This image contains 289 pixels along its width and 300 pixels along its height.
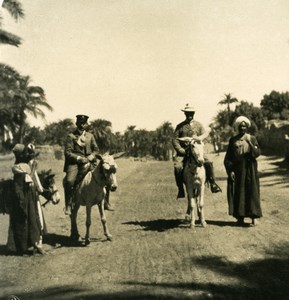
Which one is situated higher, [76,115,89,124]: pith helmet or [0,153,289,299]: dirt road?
[76,115,89,124]: pith helmet

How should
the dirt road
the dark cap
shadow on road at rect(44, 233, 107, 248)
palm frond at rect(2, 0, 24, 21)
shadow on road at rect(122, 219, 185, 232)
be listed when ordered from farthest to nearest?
palm frond at rect(2, 0, 24, 21), shadow on road at rect(122, 219, 185, 232), the dark cap, shadow on road at rect(44, 233, 107, 248), the dirt road

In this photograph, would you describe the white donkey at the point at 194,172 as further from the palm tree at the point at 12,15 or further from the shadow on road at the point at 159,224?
the palm tree at the point at 12,15

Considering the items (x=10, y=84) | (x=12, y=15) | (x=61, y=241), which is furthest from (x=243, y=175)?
(x=10, y=84)

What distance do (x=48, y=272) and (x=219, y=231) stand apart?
3.68 m

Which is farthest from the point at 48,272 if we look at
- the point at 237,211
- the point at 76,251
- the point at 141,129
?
the point at 141,129

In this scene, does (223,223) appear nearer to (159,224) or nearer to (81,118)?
Result: (159,224)

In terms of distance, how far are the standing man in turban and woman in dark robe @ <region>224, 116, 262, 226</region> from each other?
3.04m

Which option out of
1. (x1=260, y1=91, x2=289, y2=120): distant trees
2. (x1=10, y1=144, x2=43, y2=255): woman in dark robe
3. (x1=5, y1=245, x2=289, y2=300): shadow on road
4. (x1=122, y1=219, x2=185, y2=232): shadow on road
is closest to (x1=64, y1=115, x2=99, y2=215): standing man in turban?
(x1=10, y1=144, x2=43, y2=255): woman in dark robe

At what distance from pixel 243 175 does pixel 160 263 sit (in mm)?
3664

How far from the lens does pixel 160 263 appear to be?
24.1 ft

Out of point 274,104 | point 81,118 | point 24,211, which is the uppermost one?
point 274,104

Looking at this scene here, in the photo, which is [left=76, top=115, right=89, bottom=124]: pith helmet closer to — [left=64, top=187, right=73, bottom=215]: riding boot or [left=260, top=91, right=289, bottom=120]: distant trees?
[left=64, top=187, right=73, bottom=215]: riding boot

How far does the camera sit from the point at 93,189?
8.93 m

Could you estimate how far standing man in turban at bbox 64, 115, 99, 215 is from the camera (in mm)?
9396
